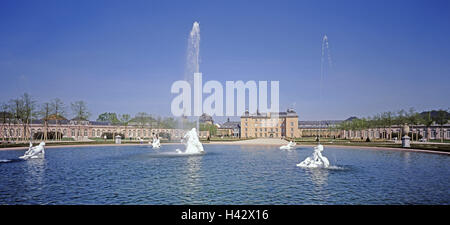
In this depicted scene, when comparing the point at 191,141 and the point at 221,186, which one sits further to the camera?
the point at 191,141

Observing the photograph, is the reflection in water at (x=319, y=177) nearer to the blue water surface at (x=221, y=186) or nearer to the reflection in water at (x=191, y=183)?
the blue water surface at (x=221, y=186)

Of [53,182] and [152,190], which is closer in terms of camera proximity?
[152,190]

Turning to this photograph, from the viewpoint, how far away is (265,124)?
14962cm

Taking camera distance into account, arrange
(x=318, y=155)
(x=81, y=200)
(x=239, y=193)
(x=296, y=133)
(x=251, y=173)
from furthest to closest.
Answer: (x=296, y=133)
(x=318, y=155)
(x=251, y=173)
(x=239, y=193)
(x=81, y=200)

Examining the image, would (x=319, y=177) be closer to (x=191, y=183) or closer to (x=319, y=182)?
(x=319, y=182)

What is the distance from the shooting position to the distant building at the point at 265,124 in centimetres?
14702

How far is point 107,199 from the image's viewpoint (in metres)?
11.5

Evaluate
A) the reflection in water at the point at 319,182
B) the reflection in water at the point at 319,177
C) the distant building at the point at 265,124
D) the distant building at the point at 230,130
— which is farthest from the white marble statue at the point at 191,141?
the distant building at the point at 230,130

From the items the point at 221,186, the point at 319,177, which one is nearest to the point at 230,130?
the point at 319,177
